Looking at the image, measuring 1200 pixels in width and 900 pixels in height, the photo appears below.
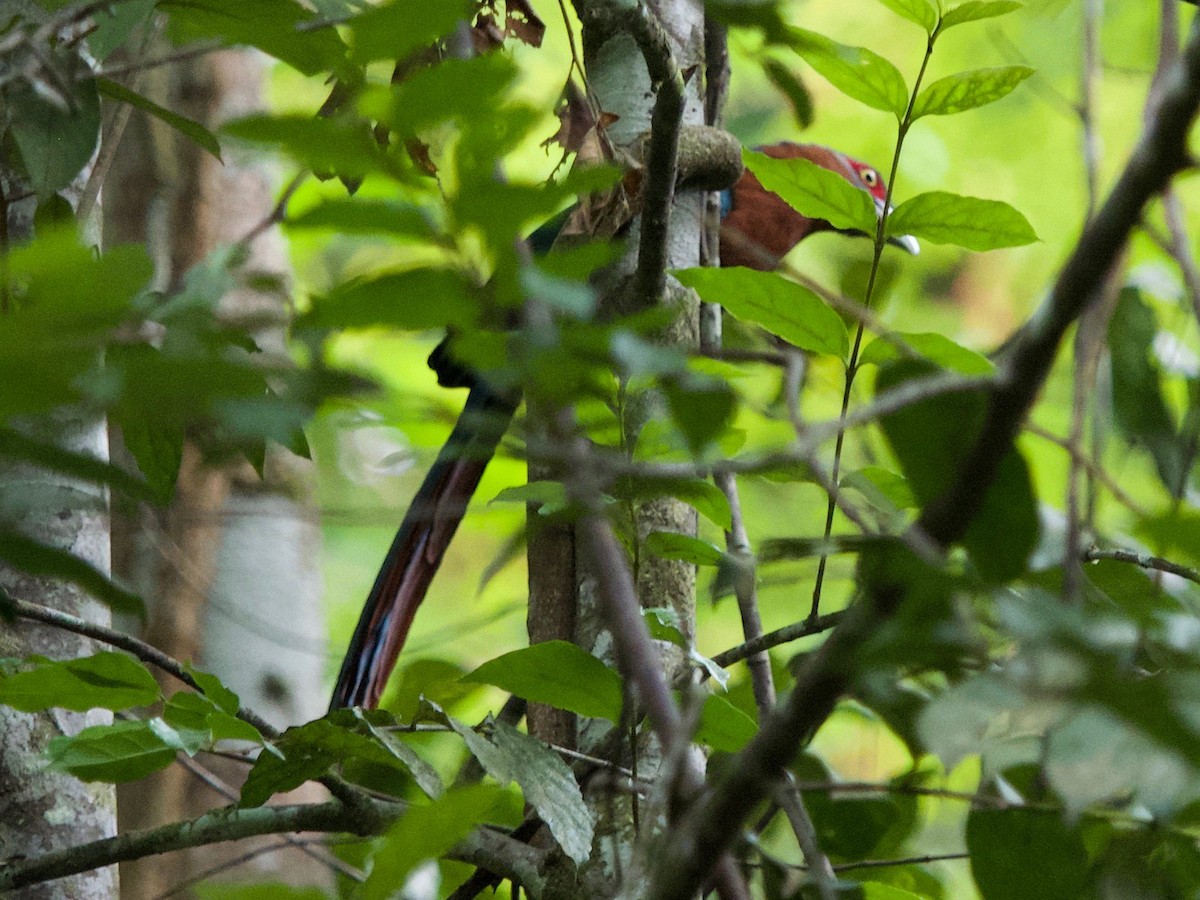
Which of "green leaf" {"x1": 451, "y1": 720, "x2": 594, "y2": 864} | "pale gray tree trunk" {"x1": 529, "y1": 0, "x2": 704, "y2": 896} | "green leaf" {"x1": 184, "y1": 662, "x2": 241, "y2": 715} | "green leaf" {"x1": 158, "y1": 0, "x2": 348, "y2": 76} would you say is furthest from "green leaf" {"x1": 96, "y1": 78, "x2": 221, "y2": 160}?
"green leaf" {"x1": 451, "y1": 720, "x2": 594, "y2": 864}

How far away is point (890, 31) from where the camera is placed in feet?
15.7

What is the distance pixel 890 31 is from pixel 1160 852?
455cm

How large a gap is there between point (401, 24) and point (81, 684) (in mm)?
645

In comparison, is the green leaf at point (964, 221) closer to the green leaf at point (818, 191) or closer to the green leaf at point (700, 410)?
the green leaf at point (818, 191)

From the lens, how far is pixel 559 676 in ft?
3.20

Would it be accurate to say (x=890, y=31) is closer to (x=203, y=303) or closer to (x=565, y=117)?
(x=565, y=117)

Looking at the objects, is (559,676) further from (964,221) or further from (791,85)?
(791,85)

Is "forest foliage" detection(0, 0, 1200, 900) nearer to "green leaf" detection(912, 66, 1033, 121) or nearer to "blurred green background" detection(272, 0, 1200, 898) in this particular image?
"green leaf" detection(912, 66, 1033, 121)

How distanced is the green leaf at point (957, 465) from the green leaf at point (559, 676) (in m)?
0.46

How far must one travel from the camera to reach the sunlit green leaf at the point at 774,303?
3.07 feet

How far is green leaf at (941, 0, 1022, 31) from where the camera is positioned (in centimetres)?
104

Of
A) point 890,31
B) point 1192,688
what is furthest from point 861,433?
point 890,31

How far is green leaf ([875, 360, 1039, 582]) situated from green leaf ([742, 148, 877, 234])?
496 millimetres

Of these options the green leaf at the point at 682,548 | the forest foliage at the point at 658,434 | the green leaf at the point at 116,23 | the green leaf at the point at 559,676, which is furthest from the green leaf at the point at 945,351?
the green leaf at the point at 116,23
